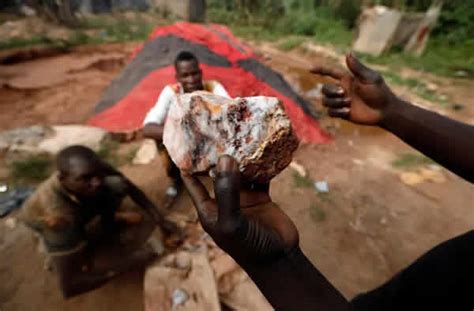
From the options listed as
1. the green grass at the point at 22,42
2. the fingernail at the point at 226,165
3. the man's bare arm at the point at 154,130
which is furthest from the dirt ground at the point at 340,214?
the green grass at the point at 22,42

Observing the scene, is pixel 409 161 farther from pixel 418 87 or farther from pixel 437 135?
pixel 437 135

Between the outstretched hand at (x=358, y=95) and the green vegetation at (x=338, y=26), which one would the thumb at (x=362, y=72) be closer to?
the outstretched hand at (x=358, y=95)

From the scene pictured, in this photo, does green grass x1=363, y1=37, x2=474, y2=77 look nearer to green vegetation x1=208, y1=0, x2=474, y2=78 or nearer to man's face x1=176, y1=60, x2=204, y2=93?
green vegetation x1=208, y1=0, x2=474, y2=78

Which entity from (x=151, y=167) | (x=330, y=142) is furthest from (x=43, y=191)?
(x=330, y=142)

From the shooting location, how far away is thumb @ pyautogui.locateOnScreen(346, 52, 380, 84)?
1.31 meters

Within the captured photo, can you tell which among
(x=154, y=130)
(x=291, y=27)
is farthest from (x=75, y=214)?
(x=291, y=27)

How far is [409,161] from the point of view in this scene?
151 inches

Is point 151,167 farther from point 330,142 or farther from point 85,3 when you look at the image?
point 85,3

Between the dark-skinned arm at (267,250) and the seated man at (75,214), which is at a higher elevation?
the dark-skinned arm at (267,250)

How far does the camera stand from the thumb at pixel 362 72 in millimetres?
1308

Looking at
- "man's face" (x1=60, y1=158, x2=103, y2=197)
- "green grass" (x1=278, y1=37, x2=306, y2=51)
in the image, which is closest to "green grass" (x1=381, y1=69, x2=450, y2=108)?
"green grass" (x1=278, y1=37, x2=306, y2=51)

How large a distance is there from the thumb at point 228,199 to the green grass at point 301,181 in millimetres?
2603

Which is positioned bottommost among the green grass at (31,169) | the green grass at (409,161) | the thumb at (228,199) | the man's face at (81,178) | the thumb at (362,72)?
the green grass at (31,169)

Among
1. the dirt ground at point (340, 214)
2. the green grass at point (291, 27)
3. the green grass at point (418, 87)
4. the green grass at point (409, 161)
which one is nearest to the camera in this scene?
the dirt ground at point (340, 214)
